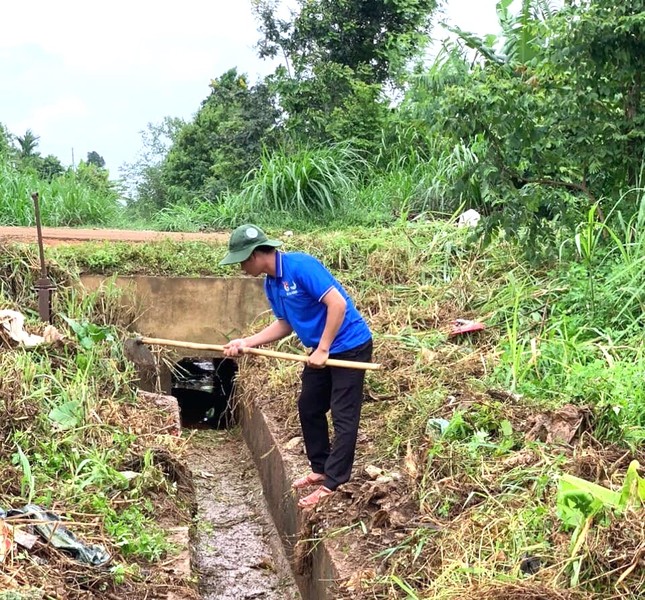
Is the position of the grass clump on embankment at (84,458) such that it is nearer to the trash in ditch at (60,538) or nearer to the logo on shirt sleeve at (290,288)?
the trash in ditch at (60,538)

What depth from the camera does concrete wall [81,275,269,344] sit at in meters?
7.50

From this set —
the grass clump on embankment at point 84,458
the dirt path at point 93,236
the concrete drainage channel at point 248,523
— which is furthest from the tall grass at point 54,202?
the concrete drainage channel at point 248,523

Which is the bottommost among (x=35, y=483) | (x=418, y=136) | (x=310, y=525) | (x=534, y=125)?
(x=310, y=525)

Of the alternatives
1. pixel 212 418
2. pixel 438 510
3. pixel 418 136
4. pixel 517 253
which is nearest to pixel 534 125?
pixel 517 253

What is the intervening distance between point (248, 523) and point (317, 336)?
219 cm

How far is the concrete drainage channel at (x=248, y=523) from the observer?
14.2ft

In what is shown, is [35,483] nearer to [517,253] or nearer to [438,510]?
[438,510]

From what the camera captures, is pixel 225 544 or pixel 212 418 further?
pixel 212 418

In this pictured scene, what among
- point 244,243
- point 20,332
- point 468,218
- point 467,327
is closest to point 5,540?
point 244,243

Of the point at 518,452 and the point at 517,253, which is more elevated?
the point at 517,253

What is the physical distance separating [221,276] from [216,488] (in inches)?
97.7

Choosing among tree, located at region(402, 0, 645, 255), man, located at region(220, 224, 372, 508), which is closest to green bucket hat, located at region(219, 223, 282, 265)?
man, located at region(220, 224, 372, 508)

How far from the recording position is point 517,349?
15.9 feet

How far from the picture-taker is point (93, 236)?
8680mm
